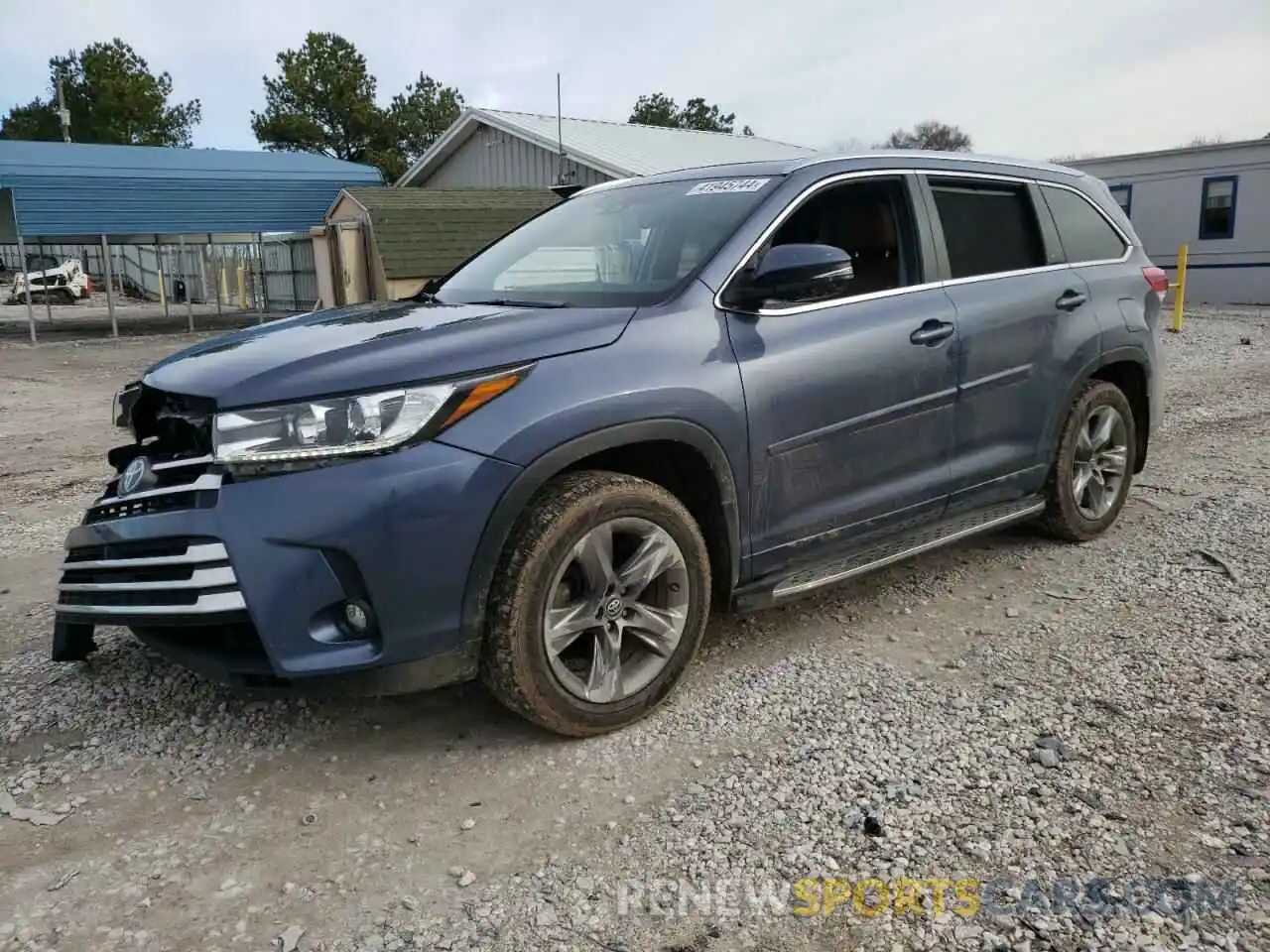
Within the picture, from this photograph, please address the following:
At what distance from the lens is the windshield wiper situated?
11.5ft

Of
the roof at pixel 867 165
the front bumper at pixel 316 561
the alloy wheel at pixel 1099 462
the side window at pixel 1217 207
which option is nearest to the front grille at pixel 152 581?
the front bumper at pixel 316 561

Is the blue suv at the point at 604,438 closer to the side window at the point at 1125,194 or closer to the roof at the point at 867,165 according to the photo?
the roof at the point at 867,165

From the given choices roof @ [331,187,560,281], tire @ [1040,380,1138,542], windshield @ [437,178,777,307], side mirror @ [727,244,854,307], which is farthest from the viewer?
roof @ [331,187,560,281]

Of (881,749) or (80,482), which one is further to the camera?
(80,482)

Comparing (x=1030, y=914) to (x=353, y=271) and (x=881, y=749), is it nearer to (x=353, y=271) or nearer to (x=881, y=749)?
(x=881, y=749)

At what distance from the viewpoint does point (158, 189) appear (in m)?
21.7

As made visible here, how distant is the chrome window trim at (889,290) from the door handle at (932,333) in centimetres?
16

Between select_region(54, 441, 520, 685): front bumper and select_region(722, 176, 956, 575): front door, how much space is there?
105cm

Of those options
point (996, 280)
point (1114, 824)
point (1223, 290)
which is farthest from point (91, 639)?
point (1223, 290)

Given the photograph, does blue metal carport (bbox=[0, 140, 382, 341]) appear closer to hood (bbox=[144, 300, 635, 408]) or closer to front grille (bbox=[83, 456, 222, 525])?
hood (bbox=[144, 300, 635, 408])

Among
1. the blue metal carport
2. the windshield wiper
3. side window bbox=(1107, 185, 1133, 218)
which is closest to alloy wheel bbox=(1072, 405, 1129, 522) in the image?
the windshield wiper

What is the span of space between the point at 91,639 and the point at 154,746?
49cm

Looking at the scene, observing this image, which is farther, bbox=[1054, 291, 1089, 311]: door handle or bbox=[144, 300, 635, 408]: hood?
bbox=[1054, 291, 1089, 311]: door handle

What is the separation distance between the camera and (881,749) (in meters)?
3.06
